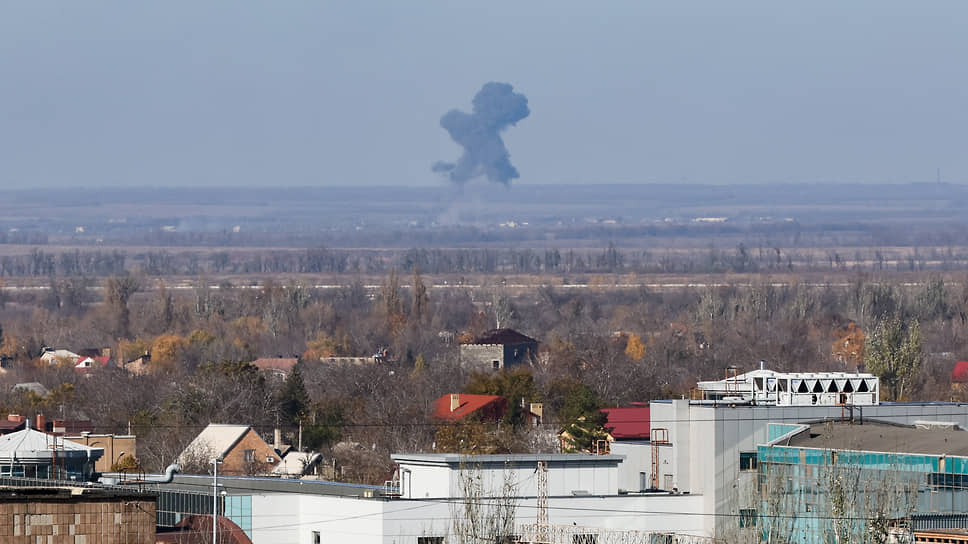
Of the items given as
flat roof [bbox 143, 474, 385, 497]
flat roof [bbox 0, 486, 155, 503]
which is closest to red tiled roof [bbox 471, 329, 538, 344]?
flat roof [bbox 143, 474, 385, 497]

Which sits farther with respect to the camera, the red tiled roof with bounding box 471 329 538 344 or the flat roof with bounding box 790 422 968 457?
the red tiled roof with bounding box 471 329 538 344

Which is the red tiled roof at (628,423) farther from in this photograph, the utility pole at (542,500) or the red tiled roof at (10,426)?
the utility pole at (542,500)

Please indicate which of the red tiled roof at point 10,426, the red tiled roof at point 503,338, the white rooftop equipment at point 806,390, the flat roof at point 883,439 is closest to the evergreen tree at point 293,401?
the red tiled roof at point 10,426

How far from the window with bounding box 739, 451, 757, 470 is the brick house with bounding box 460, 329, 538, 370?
74501mm

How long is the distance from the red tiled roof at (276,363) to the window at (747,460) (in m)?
66.2

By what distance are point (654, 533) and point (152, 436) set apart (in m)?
33.5

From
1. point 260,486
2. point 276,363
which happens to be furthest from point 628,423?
point 276,363

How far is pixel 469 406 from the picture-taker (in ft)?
270

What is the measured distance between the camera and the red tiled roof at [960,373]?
103 metres

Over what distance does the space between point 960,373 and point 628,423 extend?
3693 centimetres

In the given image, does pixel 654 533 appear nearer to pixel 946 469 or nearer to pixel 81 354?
pixel 946 469

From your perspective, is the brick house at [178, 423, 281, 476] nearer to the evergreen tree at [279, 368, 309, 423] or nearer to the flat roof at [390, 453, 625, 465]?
the evergreen tree at [279, 368, 309, 423]

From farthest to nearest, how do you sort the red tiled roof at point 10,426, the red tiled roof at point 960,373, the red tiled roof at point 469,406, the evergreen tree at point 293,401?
the red tiled roof at point 960,373, the evergreen tree at point 293,401, the red tiled roof at point 469,406, the red tiled roof at point 10,426

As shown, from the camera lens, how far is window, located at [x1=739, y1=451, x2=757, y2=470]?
163 feet
